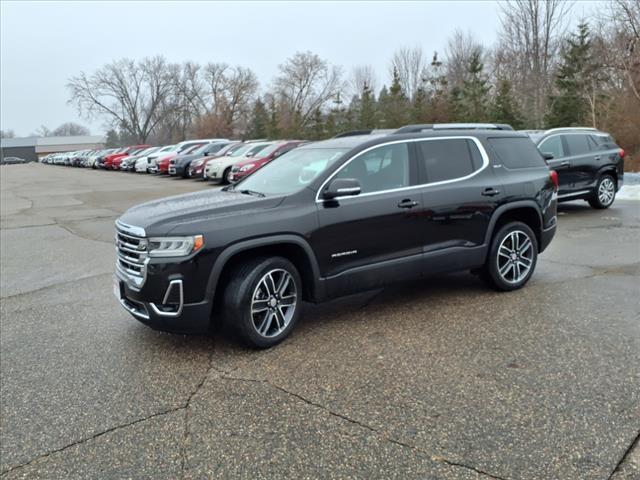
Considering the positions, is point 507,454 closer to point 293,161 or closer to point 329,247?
point 329,247

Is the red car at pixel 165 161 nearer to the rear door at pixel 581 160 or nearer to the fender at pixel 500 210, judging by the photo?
the rear door at pixel 581 160

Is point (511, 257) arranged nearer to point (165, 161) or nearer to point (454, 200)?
point (454, 200)

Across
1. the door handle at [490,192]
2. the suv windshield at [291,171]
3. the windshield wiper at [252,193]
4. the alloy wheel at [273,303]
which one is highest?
the suv windshield at [291,171]

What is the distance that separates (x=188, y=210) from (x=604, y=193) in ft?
33.9

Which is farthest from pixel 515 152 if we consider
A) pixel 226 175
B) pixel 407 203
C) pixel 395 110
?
pixel 395 110

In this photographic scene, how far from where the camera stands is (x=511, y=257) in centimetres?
551

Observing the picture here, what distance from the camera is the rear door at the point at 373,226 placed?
4.35 m

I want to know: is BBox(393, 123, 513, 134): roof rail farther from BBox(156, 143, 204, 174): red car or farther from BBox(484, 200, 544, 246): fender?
BBox(156, 143, 204, 174): red car

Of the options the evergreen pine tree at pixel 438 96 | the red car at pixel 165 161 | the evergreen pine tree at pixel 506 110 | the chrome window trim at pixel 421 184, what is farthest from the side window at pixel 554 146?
the evergreen pine tree at pixel 438 96

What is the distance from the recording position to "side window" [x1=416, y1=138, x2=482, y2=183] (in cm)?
503

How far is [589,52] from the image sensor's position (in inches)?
1096

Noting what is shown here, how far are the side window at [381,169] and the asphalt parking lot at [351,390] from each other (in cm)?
126

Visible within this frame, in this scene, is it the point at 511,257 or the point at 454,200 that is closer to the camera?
the point at 454,200

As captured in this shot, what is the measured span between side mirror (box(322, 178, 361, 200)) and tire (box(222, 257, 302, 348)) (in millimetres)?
679
